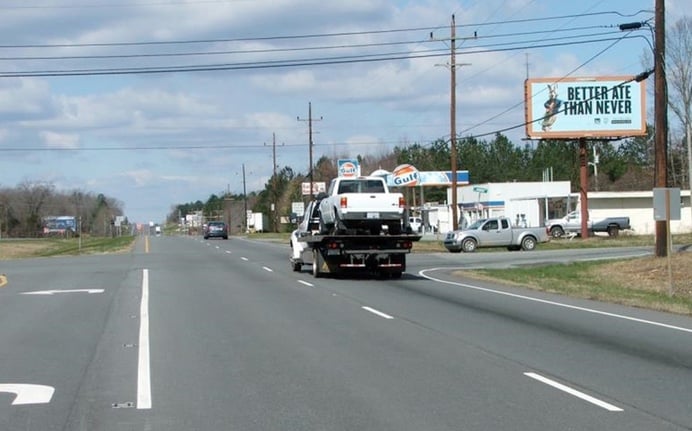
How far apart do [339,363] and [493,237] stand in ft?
116

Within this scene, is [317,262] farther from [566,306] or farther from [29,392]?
[29,392]

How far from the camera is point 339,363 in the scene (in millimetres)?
11180

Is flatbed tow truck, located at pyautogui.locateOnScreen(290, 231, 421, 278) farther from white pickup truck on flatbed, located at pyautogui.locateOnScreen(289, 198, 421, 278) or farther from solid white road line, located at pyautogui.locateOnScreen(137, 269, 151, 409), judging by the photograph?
solid white road line, located at pyautogui.locateOnScreen(137, 269, 151, 409)

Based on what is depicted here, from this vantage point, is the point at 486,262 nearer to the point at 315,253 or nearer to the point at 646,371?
the point at 315,253

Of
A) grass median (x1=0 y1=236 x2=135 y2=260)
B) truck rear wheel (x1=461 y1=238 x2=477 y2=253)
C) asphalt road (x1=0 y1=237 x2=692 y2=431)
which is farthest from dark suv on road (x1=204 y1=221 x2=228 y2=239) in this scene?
asphalt road (x1=0 y1=237 x2=692 y2=431)

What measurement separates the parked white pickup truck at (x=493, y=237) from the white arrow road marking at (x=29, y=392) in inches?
1451

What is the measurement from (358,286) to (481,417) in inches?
650

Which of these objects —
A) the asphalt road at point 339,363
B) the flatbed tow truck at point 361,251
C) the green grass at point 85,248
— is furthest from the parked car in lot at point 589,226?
the asphalt road at point 339,363

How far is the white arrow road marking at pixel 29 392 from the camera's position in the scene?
889cm

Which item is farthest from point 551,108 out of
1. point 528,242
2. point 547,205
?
point 547,205

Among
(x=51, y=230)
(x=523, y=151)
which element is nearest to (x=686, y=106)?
(x=523, y=151)

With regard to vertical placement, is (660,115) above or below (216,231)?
above

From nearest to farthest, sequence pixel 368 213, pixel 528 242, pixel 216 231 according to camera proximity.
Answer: pixel 368 213, pixel 528 242, pixel 216 231

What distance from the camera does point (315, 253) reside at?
2805cm
